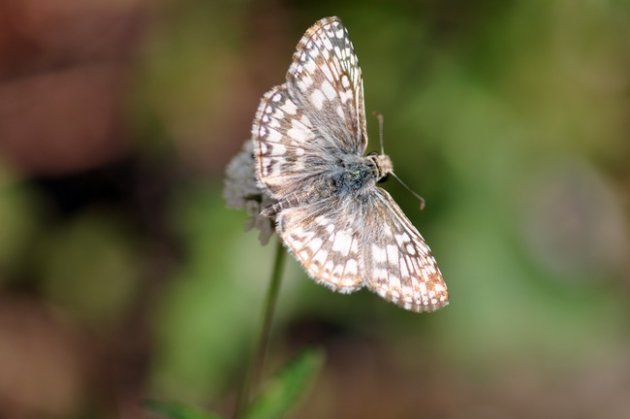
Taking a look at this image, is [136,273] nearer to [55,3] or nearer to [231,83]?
[231,83]

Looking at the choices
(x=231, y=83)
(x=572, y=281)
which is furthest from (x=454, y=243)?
(x=231, y=83)

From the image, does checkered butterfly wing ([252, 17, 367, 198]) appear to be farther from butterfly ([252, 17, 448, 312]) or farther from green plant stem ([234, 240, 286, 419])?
green plant stem ([234, 240, 286, 419])

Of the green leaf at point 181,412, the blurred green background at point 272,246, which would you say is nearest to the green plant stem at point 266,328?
the green leaf at point 181,412

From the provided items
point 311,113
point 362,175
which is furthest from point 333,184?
point 311,113

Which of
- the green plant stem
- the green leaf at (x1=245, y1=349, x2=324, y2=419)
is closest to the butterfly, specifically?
the green plant stem

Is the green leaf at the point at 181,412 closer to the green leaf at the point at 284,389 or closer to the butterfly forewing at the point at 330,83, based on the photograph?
the green leaf at the point at 284,389
